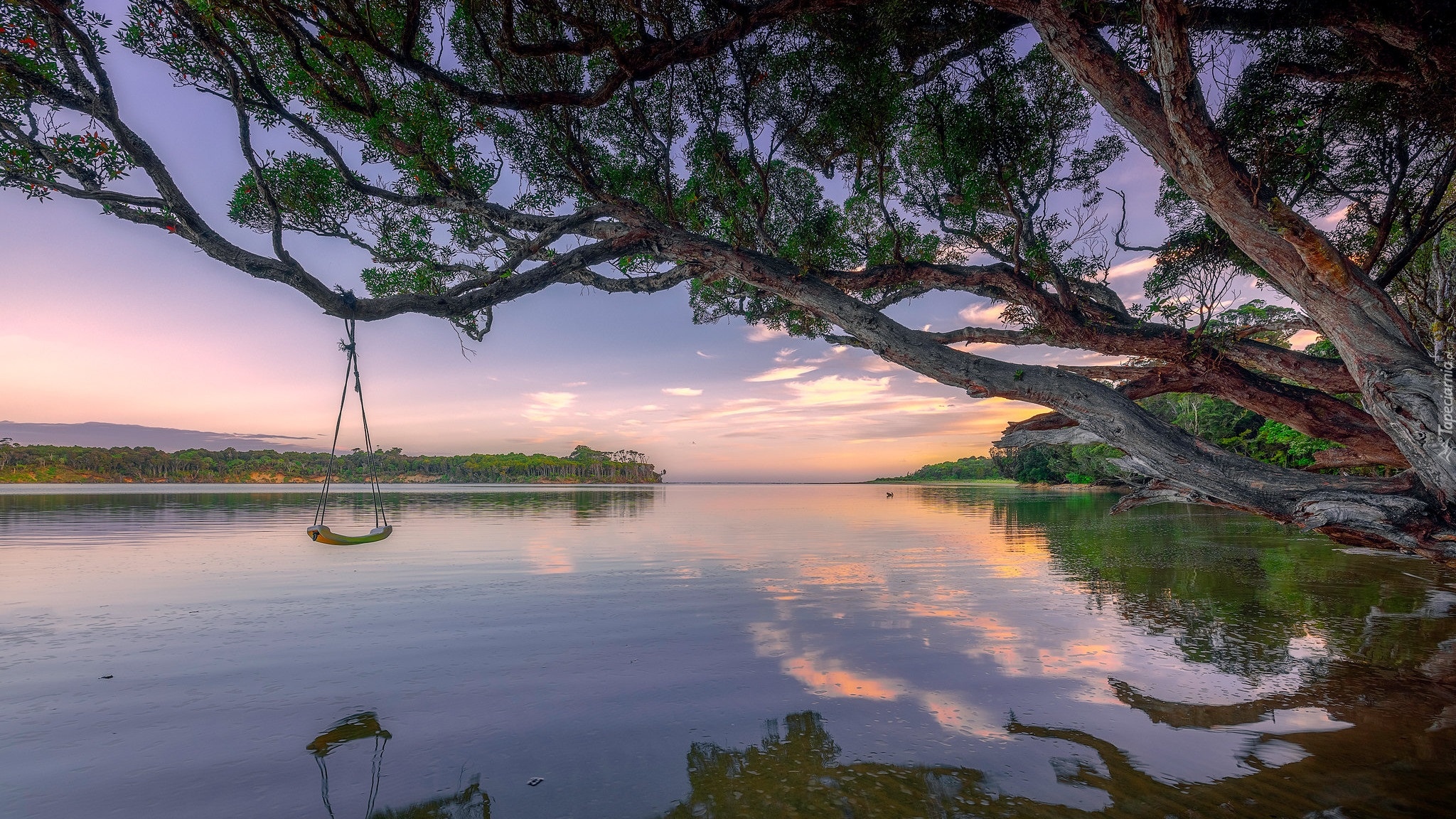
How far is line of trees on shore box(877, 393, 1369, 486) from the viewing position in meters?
20.7

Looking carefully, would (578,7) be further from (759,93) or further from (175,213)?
(175,213)

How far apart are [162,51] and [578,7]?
20.3ft

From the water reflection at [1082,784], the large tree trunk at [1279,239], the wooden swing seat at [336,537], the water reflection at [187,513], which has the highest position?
the large tree trunk at [1279,239]

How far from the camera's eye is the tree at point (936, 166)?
232 inches

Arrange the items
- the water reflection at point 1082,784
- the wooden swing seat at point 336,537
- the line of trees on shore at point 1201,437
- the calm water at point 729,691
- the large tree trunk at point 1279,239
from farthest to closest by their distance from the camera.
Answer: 1. the line of trees on shore at point 1201,437
2. the wooden swing seat at point 336,537
3. the large tree trunk at point 1279,239
4. the calm water at point 729,691
5. the water reflection at point 1082,784

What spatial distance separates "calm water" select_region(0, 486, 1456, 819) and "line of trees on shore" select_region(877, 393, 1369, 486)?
2582 millimetres

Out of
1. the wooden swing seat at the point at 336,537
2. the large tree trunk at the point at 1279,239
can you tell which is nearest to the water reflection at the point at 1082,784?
the large tree trunk at the point at 1279,239

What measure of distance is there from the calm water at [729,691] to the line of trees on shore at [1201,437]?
258 centimetres

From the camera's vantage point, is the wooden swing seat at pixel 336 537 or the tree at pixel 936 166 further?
the wooden swing seat at pixel 336 537

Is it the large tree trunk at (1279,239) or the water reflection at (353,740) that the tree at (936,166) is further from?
the water reflection at (353,740)

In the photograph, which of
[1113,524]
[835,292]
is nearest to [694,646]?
[835,292]

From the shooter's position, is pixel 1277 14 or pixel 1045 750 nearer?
pixel 1045 750

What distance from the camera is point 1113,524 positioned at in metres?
25.3

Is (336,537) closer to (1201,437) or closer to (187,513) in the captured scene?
(1201,437)
